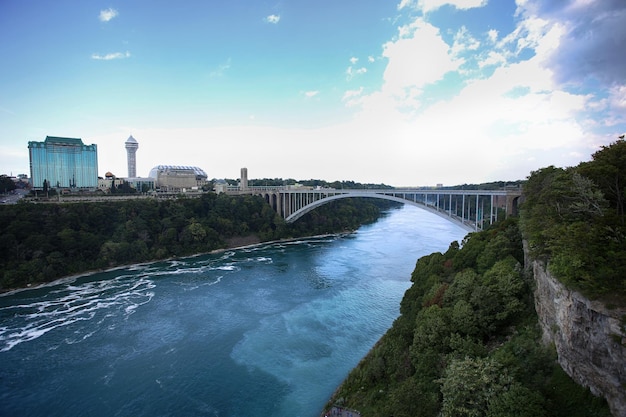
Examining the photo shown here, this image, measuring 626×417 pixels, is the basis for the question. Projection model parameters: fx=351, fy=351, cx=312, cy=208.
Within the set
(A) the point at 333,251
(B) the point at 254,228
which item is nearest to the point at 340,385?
(A) the point at 333,251

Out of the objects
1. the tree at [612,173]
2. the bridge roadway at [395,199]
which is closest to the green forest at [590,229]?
the tree at [612,173]

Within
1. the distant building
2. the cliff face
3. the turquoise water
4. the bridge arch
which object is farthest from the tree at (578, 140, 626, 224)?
the distant building

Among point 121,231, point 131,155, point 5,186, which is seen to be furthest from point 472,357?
point 131,155

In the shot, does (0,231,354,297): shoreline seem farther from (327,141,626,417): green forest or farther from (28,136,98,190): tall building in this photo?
(28,136,98,190): tall building

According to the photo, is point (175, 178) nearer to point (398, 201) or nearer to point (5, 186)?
point (5, 186)

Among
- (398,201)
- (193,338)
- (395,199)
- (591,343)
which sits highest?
(395,199)

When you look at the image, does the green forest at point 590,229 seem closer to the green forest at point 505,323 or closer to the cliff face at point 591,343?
the green forest at point 505,323

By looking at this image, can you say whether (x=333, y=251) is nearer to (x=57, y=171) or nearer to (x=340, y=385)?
(x=340, y=385)
